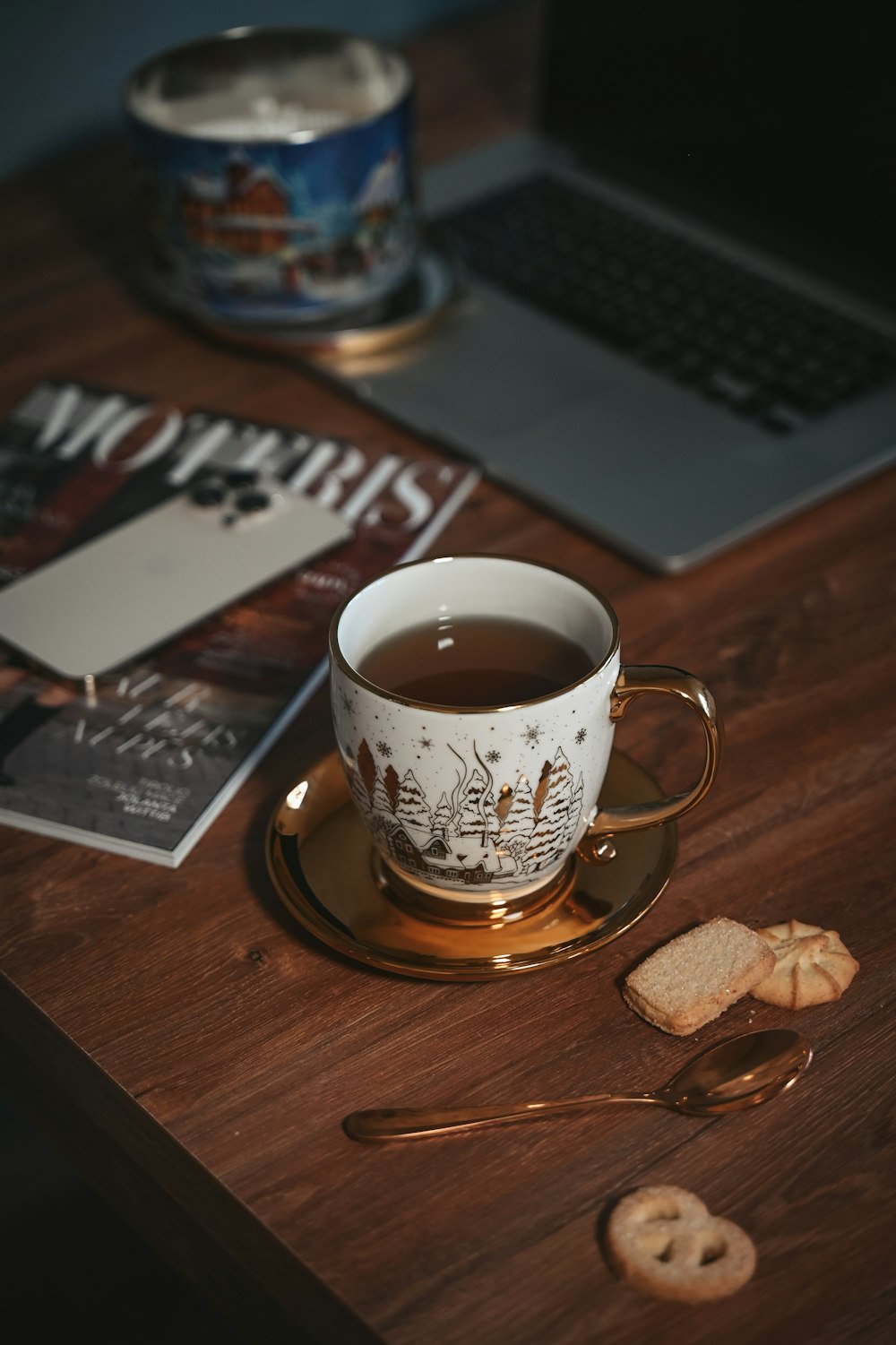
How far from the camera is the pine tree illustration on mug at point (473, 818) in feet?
1.55

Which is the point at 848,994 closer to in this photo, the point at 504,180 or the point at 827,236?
the point at 827,236

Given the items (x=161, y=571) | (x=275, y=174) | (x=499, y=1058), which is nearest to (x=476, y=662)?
(x=499, y=1058)

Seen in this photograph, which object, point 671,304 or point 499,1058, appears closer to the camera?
point 499,1058

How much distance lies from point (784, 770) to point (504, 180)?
0.66 metres

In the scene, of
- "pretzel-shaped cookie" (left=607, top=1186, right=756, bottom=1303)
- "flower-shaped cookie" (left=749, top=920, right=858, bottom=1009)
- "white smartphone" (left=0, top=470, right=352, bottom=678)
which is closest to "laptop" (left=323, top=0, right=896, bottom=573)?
"white smartphone" (left=0, top=470, right=352, bottom=678)

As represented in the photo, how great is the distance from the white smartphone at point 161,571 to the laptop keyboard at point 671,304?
0.28 meters

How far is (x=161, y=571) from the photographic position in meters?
0.70

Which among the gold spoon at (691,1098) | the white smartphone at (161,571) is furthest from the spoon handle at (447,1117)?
the white smartphone at (161,571)

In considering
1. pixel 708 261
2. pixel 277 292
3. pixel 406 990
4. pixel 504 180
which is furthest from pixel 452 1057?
pixel 504 180

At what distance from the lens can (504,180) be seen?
1.08 meters

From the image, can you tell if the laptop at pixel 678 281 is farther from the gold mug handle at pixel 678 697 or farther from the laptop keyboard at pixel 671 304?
the gold mug handle at pixel 678 697

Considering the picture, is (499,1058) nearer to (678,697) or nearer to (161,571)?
(678,697)

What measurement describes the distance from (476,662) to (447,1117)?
0.55 feet

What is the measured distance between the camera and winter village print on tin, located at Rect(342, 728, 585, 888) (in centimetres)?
47
